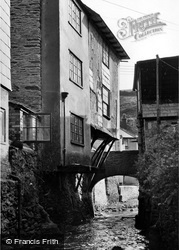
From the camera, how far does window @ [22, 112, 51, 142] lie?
571 inches

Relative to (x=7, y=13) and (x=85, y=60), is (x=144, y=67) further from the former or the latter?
(x=7, y=13)

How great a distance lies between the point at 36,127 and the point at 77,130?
4080 mm

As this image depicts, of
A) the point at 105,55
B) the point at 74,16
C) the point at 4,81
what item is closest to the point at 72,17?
the point at 74,16

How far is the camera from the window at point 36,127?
1449 cm

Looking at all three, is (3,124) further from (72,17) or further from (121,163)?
(121,163)

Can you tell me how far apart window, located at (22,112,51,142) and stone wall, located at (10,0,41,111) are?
3.08 ft

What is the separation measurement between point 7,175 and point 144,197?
10.2m

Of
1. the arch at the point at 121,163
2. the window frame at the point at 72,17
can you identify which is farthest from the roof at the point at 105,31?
the arch at the point at 121,163

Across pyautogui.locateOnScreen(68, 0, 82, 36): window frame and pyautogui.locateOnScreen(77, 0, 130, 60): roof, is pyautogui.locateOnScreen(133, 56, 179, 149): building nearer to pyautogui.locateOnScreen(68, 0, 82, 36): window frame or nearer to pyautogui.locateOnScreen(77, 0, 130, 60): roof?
pyautogui.locateOnScreen(77, 0, 130, 60): roof

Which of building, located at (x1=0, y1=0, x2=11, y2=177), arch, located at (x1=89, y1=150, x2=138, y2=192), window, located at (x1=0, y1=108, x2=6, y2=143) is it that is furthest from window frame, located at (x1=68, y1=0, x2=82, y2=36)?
arch, located at (x1=89, y1=150, x2=138, y2=192)

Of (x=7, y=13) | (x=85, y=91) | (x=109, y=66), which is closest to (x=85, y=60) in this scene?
(x=85, y=91)

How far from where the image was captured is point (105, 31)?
2230 centimetres

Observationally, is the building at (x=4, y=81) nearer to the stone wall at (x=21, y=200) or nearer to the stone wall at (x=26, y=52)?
the stone wall at (x=21, y=200)

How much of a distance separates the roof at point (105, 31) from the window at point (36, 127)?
5886 mm
